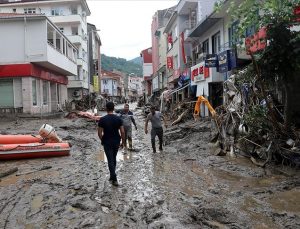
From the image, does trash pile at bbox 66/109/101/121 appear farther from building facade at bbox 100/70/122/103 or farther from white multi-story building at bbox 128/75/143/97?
white multi-story building at bbox 128/75/143/97

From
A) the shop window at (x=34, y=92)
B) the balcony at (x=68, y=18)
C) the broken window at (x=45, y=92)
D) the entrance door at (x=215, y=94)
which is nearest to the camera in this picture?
the entrance door at (x=215, y=94)

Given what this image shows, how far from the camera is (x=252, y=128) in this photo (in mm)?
11031

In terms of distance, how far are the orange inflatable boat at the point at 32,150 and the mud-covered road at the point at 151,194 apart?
0.27 m

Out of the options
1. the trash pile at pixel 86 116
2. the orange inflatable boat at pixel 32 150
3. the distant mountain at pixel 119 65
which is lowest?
the orange inflatable boat at pixel 32 150

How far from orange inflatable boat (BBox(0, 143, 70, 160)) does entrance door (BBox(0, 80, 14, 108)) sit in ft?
52.8

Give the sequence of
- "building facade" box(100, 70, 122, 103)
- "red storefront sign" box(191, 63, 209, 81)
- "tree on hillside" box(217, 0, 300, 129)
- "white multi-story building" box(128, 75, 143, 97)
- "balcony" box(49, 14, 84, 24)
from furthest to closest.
Result: 1. "white multi-story building" box(128, 75, 143, 97)
2. "building facade" box(100, 70, 122, 103)
3. "balcony" box(49, 14, 84, 24)
4. "red storefront sign" box(191, 63, 209, 81)
5. "tree on hillside" box(217, 0, 300, 129)

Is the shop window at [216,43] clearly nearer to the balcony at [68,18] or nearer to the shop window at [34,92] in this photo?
the shop window at [34,92]

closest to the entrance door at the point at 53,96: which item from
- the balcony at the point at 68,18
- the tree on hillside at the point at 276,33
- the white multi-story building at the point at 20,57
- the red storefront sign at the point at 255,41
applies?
the white multi-story building at the point at 20,57

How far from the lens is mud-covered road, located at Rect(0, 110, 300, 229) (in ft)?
19.1

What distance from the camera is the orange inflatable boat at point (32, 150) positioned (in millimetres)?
12000

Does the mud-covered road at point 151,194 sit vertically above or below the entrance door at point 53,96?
below

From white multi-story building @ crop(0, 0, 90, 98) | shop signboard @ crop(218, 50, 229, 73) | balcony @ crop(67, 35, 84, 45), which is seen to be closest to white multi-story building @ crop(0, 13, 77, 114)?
shop signboard @ crop(218, 50, 229, 73)

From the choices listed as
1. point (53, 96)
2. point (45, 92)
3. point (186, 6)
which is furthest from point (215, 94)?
point (53, 96)

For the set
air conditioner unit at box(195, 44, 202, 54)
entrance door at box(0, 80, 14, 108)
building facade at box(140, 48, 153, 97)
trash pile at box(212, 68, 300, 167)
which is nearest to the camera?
trash pile at box(212, 68, 300, 167)
